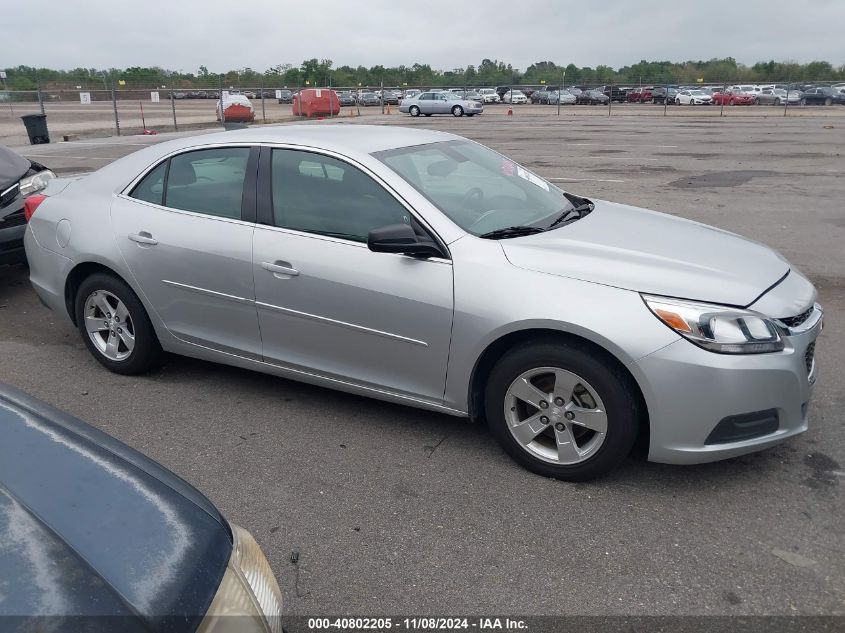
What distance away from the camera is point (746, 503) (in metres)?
3.36

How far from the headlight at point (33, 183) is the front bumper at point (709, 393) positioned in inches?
238

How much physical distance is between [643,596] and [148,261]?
3.29 meters

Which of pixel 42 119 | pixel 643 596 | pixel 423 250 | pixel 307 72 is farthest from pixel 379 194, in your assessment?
pixel 307 72

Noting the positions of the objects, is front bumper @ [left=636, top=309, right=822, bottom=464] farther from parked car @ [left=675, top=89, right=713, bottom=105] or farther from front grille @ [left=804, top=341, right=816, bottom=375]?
parked car @ [left=675, top=89, right=713, bottom=105]

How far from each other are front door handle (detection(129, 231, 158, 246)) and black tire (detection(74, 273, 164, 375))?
0.33 m

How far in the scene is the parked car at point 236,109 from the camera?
28.2 metres

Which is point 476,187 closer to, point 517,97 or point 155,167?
point 155,167

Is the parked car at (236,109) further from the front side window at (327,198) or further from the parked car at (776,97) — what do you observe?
the parked car at (776,97)

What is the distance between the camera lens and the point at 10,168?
7.13m

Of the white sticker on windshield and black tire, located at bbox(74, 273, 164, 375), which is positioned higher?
the white sticker on windshield

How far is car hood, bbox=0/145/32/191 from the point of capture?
6.81 m

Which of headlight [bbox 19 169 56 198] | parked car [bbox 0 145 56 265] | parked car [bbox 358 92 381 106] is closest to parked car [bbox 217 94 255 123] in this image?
parked car [bbox 0 145 56 265]

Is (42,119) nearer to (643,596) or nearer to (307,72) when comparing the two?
(643,596)

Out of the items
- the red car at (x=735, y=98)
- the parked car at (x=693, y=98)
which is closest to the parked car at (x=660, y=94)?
the parked car at (x=693, y=98)
